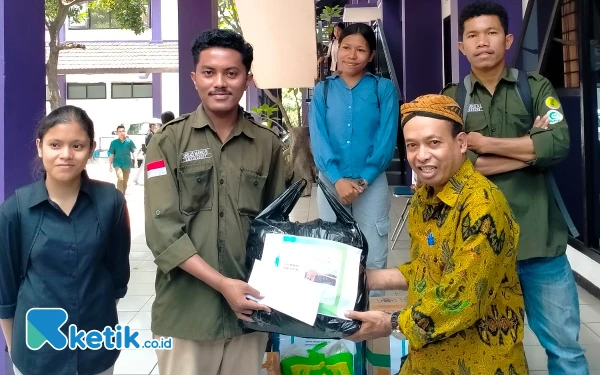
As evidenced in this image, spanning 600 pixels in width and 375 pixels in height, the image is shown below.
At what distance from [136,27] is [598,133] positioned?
1058cm

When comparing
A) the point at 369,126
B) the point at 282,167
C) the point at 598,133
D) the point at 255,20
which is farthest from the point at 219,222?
the point at 598,133

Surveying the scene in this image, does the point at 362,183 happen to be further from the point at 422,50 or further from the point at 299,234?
the point at 422,50

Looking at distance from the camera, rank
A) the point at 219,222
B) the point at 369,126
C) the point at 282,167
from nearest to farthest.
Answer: the point at 219,222
the point at 282,167
the point at 369,126

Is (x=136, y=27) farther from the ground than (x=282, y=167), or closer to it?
farther from the ground

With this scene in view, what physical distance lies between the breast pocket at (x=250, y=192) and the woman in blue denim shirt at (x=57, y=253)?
46 cm

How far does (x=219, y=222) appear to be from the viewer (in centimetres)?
168

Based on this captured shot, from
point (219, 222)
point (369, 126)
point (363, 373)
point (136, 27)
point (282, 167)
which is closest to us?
point (219, 222)

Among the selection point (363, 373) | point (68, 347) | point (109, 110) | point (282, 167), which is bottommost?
point (363, 373)

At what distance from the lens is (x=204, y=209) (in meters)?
1.68

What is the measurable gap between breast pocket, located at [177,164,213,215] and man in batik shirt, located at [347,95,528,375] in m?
0.56

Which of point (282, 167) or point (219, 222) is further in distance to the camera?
point (282, 167)

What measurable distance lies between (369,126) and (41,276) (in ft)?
5.53

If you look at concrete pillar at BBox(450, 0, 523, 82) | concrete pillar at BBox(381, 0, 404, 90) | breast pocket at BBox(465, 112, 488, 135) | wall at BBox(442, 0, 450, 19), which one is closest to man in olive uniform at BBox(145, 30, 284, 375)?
breast pocket at BBox(465, 112, 488, 135)

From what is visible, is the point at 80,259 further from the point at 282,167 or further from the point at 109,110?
the point at 109,110
